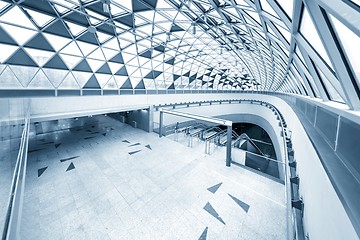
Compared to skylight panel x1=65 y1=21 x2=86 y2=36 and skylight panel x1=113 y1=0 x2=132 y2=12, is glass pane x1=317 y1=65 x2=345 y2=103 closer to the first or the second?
skylight panel x1=113 y1=0 x2=132 y2=12

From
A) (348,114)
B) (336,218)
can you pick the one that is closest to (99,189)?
(336,218)

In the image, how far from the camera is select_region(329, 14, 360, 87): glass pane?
2283 millimetres

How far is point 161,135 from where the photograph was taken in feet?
55.5

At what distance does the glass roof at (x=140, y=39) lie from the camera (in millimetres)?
4316

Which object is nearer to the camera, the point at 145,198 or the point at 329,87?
the point at 329,87

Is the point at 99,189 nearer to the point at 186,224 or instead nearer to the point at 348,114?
the point at 186,224

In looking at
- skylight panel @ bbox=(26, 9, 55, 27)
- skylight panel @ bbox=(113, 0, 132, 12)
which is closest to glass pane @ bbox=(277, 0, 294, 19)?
skylight panel @ bbox=(113, 0, 132, 12)

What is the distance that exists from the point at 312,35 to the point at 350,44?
173 centimetres

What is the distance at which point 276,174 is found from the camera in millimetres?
10922

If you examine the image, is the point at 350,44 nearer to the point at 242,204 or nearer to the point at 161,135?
the point at 242,204

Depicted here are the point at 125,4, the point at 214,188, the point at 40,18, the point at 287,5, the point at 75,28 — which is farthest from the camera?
the point at 75,28

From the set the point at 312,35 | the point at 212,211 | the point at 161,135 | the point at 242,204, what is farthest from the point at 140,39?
the point at 242,204

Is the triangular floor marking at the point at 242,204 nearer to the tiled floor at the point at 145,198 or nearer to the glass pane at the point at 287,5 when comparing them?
the tiled floor at the point at 145,198

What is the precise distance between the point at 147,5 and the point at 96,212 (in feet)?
40.4
